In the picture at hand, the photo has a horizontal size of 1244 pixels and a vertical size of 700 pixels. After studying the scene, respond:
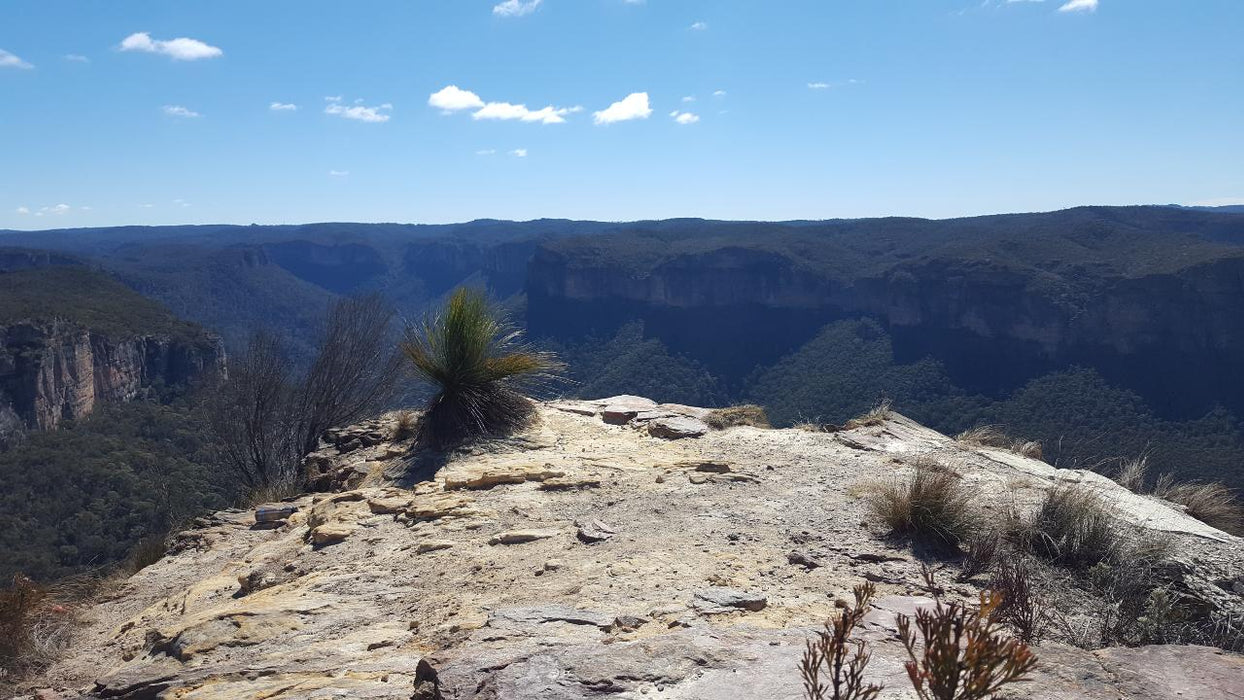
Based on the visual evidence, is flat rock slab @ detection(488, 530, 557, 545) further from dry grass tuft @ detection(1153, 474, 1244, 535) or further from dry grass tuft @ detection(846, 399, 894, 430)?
dry grass tuft @ detection(1153, 474, 1244, 535)

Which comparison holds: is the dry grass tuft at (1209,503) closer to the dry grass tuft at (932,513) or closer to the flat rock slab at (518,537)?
the dry grass tuft at (932,513)

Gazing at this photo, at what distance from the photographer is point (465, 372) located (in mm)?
8461

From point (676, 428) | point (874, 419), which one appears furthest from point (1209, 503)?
point (676, 428)

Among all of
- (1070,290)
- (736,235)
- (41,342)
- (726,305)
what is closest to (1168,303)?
(1070,290)

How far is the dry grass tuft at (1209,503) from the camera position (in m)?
6.75

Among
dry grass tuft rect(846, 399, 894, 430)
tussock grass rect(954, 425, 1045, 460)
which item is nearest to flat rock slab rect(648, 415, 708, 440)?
dry grass tuft rect(846, 399, 894, 430)

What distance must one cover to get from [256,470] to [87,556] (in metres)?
12.3

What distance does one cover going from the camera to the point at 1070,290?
175 ft

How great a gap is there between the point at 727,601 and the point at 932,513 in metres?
1.85

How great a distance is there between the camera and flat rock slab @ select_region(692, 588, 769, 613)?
3.93m

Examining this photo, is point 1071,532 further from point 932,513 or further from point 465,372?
point 465,372

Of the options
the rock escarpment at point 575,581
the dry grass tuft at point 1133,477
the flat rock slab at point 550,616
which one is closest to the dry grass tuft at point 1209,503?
the dry grass tuft at point 1133,477

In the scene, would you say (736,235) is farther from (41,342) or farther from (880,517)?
(880,517)

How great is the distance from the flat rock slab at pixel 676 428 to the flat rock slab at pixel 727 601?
4.33m
